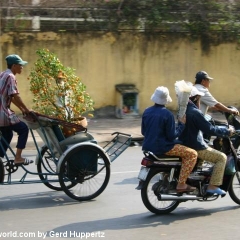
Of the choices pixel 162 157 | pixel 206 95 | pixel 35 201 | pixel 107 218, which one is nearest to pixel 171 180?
pixel 162 157

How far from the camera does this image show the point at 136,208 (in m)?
7.52

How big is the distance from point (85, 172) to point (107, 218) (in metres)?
0.98

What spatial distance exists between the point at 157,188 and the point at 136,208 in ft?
1.94

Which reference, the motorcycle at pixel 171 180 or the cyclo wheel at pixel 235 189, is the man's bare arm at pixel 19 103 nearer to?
the motorcycle at pixel 171 180

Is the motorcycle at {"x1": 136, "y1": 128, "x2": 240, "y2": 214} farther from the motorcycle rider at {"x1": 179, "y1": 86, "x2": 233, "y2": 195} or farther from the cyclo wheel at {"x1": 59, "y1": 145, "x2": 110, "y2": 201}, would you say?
the cyclo wheel at {"x1": 59, "y1": 145, "x2": 110, "y2": 201}

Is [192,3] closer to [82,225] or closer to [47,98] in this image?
[47,98]

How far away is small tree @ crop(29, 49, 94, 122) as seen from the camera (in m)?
8.00

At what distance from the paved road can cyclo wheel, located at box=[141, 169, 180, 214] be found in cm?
9

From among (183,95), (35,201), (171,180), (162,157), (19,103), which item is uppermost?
(183,95)

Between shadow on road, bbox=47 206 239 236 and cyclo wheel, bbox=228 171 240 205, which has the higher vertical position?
cyclo wheel, bbox=228 171 240 205

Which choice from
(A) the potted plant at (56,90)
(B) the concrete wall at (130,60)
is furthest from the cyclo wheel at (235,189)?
(B) the concrete wall at (130,60)

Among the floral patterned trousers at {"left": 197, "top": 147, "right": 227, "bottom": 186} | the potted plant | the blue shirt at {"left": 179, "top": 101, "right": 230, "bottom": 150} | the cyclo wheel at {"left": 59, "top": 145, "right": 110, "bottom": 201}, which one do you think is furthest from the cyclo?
the floral patterned trousers at {"left": 197, "top": 147, "right": 227, "bottom": 186}

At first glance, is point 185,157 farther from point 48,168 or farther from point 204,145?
point 48,168

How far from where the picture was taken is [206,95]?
8.91 metres
